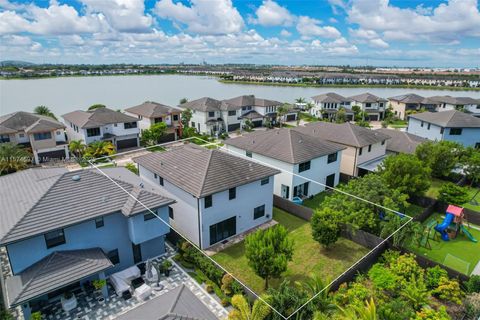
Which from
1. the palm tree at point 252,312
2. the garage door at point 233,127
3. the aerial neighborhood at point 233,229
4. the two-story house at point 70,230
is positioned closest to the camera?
the palm tree at point 252,312

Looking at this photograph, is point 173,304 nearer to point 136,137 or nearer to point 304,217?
point 304,217

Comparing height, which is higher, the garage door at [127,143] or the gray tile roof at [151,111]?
the gray tile roof at [151,111]

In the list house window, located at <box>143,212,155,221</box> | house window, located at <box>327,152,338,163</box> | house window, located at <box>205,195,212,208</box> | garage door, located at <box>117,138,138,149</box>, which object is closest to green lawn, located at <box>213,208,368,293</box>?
house window, located at <box>205,195,212,208</box>

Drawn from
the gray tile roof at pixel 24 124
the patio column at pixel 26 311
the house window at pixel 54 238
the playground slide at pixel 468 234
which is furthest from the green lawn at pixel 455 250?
the gray tile roof at pixel 24 124

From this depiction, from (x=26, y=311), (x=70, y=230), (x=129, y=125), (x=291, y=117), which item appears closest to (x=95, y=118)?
(x=129, y=125)

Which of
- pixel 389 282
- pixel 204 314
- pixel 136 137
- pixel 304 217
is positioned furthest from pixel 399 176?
pixel 136 137

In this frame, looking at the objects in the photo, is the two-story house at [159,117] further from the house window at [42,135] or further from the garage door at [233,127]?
the house window at [42,135]

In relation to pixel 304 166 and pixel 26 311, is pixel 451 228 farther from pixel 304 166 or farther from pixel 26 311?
pixel 26 311

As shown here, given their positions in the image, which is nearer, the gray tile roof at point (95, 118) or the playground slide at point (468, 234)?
Result: the playground slide at point (468, 234)
